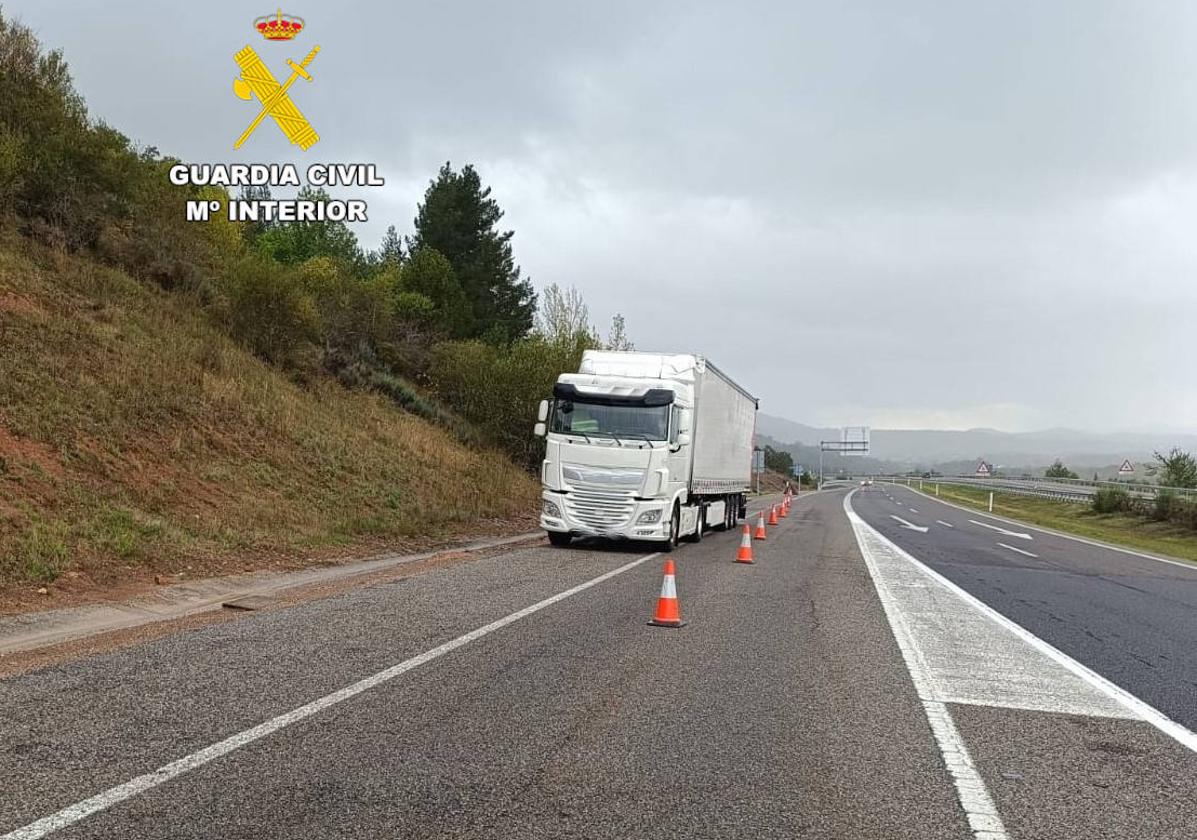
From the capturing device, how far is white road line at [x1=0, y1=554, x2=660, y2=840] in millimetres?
3859

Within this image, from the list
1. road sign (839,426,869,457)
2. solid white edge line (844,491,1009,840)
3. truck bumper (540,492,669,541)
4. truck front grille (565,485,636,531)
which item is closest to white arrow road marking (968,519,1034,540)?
truck bumper (540,492,669,541)

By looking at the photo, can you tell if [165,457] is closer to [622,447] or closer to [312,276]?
[622,447]

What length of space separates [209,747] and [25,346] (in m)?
14.2

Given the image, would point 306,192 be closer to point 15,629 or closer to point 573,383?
point 573,383

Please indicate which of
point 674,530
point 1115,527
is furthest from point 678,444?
point 1115,527

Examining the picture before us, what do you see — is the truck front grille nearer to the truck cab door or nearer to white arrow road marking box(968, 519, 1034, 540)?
the truck cab door

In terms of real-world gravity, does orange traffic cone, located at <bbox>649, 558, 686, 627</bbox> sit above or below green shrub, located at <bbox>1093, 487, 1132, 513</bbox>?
below

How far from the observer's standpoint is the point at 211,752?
485cm

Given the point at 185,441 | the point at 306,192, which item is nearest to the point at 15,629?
the point at 185,441

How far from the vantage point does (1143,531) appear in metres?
35.5

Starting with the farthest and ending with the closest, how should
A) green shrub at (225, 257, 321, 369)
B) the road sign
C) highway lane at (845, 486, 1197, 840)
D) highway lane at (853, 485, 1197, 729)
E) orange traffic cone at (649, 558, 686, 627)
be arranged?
the road sign → green shrub at (225, 257, 321, 369) → orange traffic cone at (649, 558, 686, 627) → highway lane at (853, 485, 1197, 729) → highway lane at (845, 486, 1197, 840)

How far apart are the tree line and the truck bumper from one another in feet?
41.3

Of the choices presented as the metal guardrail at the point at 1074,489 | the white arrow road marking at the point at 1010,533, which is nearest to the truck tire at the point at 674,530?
the white arrow road marking at the point at 1010,533

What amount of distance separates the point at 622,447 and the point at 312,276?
81.4ft
